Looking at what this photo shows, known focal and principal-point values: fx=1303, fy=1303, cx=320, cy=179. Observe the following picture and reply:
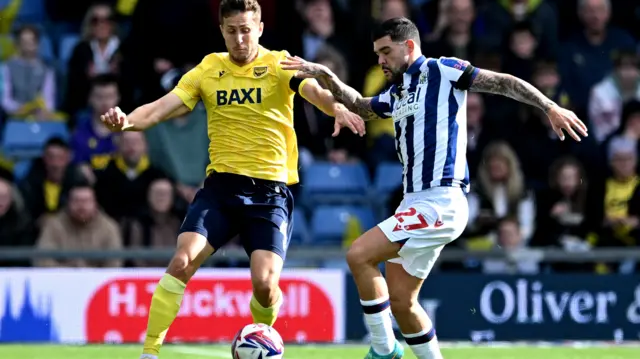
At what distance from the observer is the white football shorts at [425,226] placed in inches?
317

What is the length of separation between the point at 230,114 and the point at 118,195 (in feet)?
17.0

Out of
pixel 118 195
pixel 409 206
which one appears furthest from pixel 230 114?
pixel 118 195

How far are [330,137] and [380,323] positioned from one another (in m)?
6.48

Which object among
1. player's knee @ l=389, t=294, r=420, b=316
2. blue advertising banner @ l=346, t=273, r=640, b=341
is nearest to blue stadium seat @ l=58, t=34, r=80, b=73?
Answer: blue advertising banner @ l=346, t=273, r=640, b=341

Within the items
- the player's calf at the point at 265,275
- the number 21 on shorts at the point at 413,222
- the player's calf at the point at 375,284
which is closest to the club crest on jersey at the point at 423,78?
the number 21 on shorts at the point at 413,222

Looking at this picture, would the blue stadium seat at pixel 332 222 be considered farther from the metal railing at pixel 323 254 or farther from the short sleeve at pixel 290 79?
the short sleeve at pixel 290 79

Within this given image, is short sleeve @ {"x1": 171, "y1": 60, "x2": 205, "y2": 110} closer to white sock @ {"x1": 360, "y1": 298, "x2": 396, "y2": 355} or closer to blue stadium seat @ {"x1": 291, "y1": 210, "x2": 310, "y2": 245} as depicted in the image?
white sock @ {"x1": 360, "y1": 298, "x2": 396, "y2": 355}

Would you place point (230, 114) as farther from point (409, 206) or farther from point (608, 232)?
point (608, 232)

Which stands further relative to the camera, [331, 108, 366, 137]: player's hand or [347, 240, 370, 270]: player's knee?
[331, 108, 366, 137]: player's hand

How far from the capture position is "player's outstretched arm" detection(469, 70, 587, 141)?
7902 millimetres

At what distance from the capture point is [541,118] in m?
14.6

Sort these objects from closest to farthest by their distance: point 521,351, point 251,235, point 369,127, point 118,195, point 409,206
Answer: point 409,206
point 251,235
point 521,351
point 118,195
point 369,127

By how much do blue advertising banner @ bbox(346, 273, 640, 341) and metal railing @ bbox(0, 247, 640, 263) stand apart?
7.8 inches

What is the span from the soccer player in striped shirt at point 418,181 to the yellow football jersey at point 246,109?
2.84 ft
